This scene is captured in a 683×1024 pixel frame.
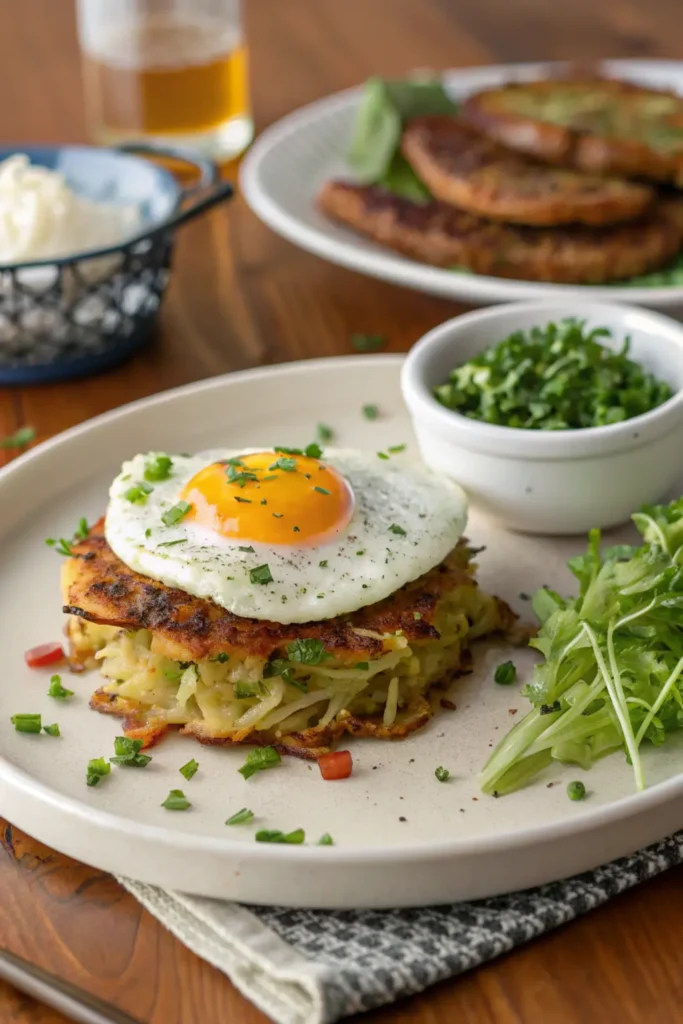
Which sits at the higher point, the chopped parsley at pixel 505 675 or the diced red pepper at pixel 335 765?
the diced red pepper at pixel 335 765

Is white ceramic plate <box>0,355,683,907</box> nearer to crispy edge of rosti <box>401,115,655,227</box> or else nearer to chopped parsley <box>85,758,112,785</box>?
chopped parsley <box>85,758,112,785</box>

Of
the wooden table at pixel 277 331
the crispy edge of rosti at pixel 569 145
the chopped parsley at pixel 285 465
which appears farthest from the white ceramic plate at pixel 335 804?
the crispy edge of rosti at pixel 569 145

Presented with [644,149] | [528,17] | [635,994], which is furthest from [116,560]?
[528,17]

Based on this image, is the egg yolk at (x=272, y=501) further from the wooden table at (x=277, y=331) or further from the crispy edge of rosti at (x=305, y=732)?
the wooden table at (x=277, y=331)

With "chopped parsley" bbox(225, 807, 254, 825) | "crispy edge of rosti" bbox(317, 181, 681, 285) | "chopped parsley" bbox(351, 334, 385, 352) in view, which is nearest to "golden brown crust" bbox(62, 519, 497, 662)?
"chopped parsley" bbox(225, 807, 254, 825)

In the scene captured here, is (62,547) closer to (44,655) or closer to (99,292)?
(44,655)

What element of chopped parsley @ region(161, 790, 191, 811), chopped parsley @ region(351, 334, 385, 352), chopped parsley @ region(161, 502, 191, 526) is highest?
chopped parsley @ region(161, 502, 191, 526)

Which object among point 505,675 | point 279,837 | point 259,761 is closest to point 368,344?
point 505,675
